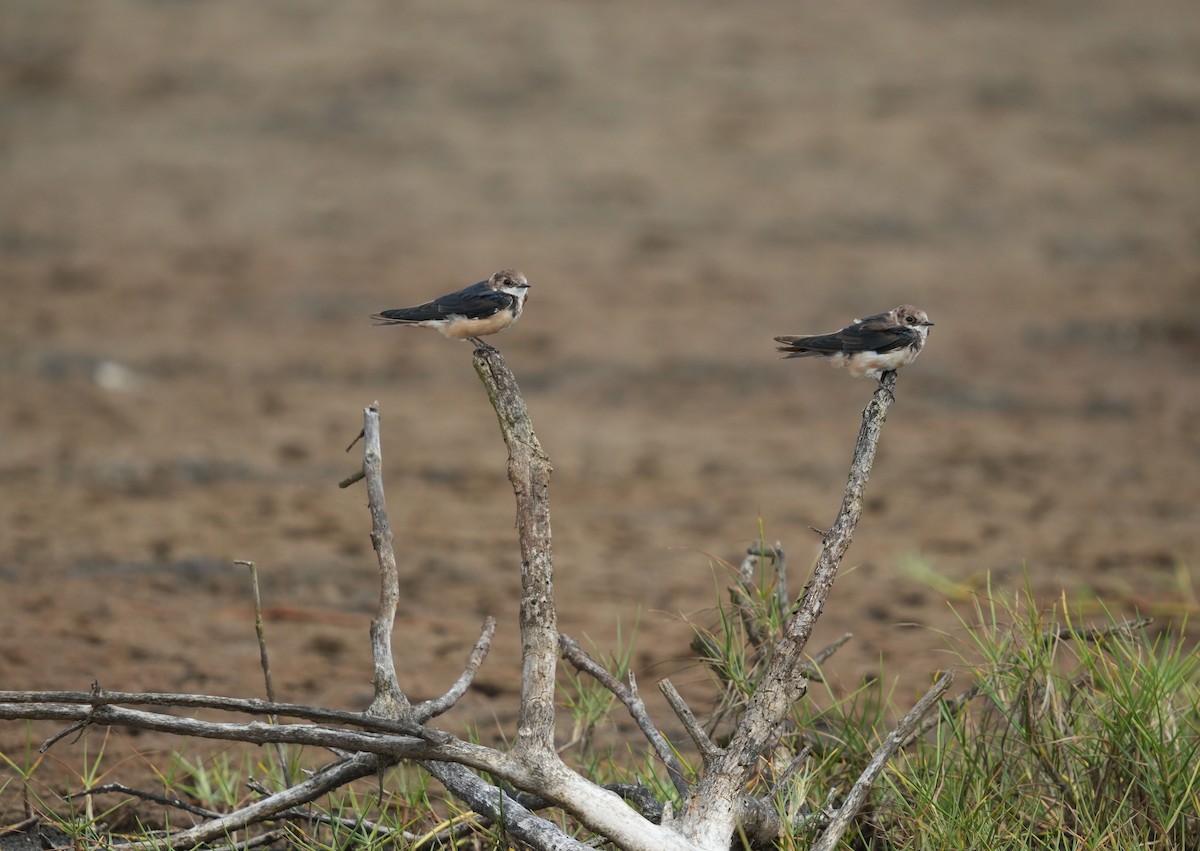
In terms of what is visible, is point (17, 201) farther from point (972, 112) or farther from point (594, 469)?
point (972, 112)

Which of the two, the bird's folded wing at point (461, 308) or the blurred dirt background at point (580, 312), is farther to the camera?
the blurred dirt background at point (580, 312)

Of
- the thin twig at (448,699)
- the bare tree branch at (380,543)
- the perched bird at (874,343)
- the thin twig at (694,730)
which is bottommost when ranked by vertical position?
the thin twig at (694,730)

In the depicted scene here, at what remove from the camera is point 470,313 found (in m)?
3.15

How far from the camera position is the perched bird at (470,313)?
123 inches

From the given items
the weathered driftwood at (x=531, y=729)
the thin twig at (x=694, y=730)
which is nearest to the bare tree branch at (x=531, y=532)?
the weathered driftwood at (x=531, y=729)

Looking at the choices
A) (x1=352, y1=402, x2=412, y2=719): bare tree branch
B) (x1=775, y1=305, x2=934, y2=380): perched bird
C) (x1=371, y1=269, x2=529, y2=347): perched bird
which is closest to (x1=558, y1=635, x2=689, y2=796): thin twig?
(x1=352, y1=402, x2=412, y2=719): bare tree branch

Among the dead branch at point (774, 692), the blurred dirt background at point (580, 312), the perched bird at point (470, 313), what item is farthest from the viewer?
the blurred dirt background at point (580, 312)

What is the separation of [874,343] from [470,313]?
36.3 inches

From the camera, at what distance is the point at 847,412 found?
9000 mm

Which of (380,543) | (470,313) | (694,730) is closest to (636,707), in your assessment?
(694,730)

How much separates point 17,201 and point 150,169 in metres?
1.15

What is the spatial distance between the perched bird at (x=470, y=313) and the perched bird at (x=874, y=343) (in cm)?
62

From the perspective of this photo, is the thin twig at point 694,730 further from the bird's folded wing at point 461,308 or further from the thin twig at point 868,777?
the bird's folded wing at point 461,308

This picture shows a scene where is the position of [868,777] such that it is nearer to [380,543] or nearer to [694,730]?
[694,730]
